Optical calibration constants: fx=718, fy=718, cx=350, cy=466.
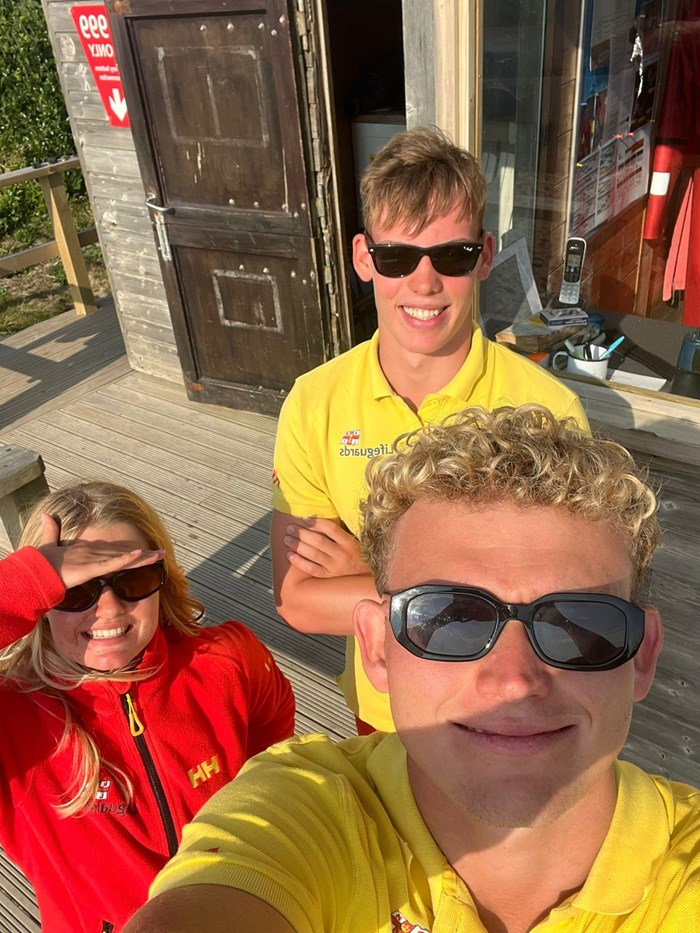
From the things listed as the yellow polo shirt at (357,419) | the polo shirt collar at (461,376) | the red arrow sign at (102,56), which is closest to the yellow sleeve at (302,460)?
the yellow polo shirt at (357,419)

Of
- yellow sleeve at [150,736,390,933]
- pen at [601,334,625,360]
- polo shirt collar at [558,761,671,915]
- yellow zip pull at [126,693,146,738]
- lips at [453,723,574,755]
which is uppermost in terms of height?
lips at [453,723,574,755]

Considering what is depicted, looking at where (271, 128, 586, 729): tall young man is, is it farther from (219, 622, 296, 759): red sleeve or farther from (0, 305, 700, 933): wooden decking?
(0, 305, 700, 933): wooden decking

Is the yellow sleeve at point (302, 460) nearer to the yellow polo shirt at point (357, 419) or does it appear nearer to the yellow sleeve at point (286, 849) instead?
the yellow polo shirt at point (357, 419)

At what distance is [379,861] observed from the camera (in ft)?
3.34

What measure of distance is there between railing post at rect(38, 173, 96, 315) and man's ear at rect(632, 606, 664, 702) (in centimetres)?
651

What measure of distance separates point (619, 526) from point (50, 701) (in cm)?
120

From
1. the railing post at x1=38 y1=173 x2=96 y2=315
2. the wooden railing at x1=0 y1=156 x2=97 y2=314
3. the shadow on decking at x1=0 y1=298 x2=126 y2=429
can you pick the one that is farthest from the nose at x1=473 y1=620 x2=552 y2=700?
the railing post at x1=38 y1=173 x2=96 y2=315

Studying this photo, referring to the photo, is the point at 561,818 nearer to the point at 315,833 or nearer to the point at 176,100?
the point at 315,833

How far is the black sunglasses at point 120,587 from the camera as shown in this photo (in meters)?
1.54

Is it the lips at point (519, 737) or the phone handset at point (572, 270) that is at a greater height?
the lips at point (519, 737)

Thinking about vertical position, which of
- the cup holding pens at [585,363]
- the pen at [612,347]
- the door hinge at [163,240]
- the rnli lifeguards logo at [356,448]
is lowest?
the cup holding pens at [585,363]

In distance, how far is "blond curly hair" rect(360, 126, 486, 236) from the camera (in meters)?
1.73

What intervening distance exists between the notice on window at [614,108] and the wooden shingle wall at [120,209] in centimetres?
284

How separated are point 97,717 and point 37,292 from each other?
762cm
